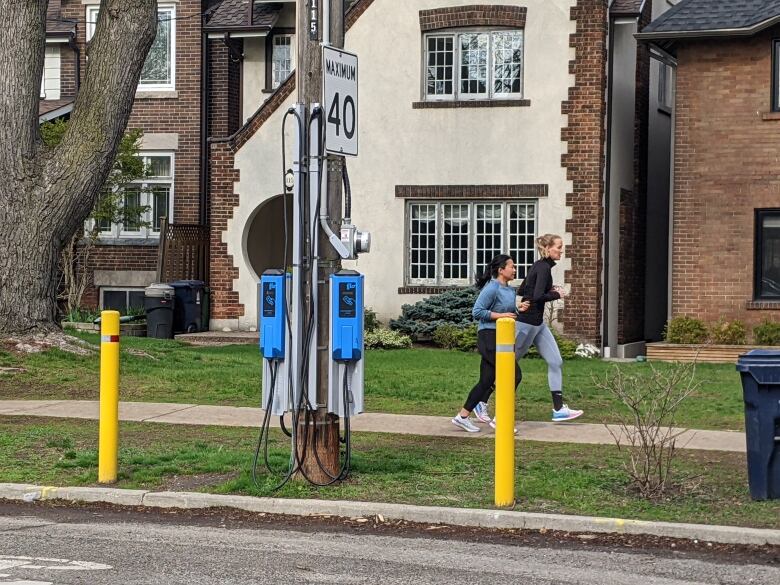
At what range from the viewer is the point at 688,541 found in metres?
7.79

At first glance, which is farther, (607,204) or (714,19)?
(607,204)

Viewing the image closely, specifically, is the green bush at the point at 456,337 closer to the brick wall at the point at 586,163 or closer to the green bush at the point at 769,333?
the brick wall at the point at 586,163

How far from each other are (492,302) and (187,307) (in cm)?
1317

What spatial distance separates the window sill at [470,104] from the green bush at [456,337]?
3879 millimetres

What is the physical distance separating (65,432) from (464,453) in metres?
3.72

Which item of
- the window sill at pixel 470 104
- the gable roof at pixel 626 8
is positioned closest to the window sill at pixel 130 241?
the window sill at pixel 470 104

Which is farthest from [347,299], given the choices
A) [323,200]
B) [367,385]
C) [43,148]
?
[43,148]

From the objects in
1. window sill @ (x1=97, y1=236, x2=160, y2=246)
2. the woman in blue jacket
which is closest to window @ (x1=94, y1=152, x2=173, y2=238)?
window sill @ (x1=97, y1=236, x2=160, y2=246)

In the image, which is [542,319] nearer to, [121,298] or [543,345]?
[543,345]

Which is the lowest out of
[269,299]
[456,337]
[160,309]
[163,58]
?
[456,337]

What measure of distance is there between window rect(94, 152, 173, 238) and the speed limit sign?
18291mm

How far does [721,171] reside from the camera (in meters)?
21.7

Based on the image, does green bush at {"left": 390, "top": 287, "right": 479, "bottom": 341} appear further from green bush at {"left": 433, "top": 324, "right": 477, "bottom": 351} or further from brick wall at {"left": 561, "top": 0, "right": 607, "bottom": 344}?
brick wall at {"left": 561, "top": 0, "right": 607, "bottom": 344}

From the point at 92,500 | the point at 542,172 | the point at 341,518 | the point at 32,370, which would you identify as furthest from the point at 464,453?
the point at 542,172
